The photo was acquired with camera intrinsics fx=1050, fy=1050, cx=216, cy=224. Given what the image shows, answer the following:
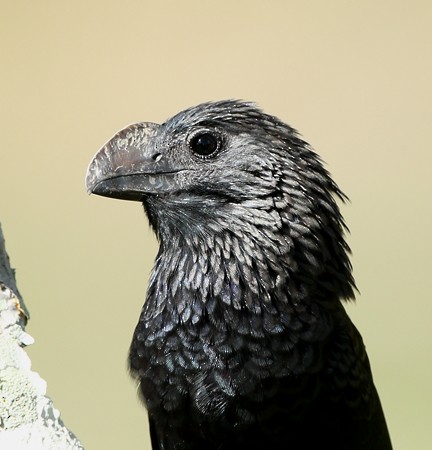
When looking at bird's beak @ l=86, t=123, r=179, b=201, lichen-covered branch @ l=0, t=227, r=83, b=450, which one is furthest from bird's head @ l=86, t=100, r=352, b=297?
lichen-covered branch @ l=0, t=227, r=83, b=450

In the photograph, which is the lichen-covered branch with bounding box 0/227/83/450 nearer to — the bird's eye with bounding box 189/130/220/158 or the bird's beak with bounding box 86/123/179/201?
the bird's beak with bounding box 86/123/179/201

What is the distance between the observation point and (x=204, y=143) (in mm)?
5816

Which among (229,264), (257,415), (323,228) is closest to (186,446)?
(257,415)

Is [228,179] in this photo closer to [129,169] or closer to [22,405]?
[129,169]

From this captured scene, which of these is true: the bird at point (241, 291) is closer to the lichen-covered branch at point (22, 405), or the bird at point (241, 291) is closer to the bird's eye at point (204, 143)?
the bird's eye at point (204, 143)

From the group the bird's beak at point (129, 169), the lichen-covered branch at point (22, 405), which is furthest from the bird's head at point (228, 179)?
the lichen-covered branch at point (22, 405)

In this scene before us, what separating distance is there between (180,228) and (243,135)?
24.8 inches

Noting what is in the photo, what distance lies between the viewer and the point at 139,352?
19.1 feet

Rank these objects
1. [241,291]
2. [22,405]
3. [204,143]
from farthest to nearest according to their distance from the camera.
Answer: [204,143] → [241,291] → [22,405]

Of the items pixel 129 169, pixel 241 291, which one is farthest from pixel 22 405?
pixel 129 169

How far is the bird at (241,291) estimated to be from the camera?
5531 mm

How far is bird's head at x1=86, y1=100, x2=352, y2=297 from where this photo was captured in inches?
224

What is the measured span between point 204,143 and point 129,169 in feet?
1.45

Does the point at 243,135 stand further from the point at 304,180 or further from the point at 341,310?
the point at 341,310
